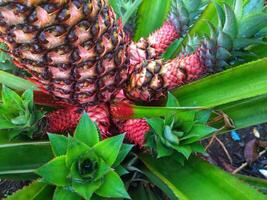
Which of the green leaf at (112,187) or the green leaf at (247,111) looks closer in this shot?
the green leaf at (112,187)

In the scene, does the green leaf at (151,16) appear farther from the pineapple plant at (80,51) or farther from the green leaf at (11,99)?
the green leaf at (11,99)

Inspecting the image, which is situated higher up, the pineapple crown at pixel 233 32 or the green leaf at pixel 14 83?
the pineapple crown at pixel 233 32

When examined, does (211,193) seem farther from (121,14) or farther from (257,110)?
(121,14)

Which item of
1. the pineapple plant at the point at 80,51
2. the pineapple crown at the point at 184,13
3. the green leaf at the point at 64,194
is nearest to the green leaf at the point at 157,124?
the pineapple plant at the point at 80,51

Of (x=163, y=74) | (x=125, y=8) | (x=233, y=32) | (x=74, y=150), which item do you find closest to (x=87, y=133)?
(x=74, y=150)

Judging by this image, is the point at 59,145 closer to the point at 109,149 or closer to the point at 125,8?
the point at 109,149
